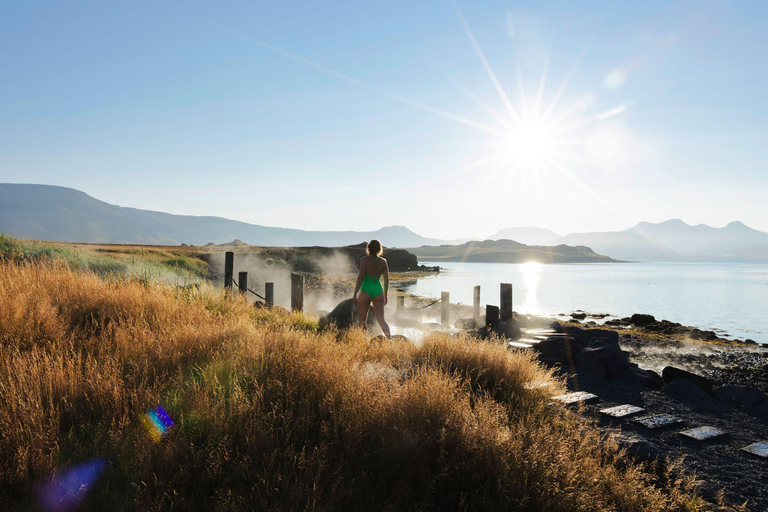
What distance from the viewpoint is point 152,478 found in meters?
3.02

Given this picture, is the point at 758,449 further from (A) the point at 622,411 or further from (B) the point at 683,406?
(B) the point at 683,406

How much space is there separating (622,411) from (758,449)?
4.60 feet

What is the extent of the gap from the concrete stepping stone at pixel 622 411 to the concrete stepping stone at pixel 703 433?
0.65 m

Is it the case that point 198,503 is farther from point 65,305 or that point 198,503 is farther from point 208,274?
point 208,274

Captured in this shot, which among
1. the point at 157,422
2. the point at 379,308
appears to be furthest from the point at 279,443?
the point at 379,308

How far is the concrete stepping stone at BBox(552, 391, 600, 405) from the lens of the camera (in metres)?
5.89

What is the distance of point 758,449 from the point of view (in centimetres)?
492

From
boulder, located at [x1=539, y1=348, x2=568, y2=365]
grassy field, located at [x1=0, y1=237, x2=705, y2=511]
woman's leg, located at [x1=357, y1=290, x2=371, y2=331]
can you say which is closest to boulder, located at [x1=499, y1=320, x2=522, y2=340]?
boulder, located at [x1=539, y1=348, x2=568, y2=365]

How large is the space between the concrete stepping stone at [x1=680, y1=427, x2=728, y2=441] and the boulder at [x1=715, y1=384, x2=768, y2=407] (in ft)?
12.8

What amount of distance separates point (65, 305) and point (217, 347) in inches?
123

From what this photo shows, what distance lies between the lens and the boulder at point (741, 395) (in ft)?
27.0

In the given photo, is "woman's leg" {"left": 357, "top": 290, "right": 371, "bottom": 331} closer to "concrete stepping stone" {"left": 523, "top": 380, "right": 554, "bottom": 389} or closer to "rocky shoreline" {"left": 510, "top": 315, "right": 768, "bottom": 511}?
"rocky shoreline" {"left": 510, "top": 315, "right": 768, "bottom": 511}

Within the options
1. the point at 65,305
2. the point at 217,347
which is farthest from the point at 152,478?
the point at 65,305

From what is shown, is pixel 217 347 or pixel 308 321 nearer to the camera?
pixel 217 347
